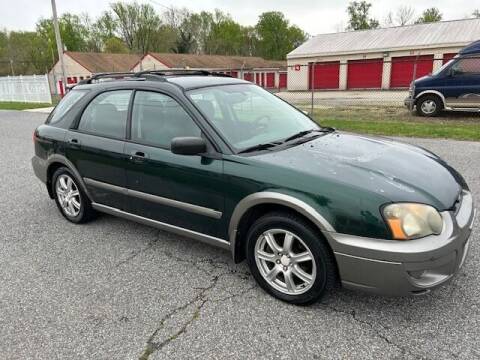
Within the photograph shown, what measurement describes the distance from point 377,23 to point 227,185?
69.4 m

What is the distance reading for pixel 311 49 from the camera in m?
34.9

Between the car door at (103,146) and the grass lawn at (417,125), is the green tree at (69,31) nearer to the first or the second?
the grass lawn at (417,125)

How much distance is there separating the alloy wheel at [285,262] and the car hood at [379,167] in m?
0.52

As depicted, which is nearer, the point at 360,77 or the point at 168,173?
the point at 168,173

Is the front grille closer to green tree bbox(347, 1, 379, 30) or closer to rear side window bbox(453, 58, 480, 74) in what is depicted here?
rear side window bbox(453, 58, 480, 74)

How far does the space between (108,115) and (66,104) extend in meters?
0.88

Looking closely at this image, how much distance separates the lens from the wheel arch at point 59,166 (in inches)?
172

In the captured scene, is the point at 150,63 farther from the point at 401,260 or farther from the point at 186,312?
the point at 401,260

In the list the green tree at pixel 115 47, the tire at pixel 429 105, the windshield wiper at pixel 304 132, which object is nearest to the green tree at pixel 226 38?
the green tree at pixel 115 47

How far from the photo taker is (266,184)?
113 inches

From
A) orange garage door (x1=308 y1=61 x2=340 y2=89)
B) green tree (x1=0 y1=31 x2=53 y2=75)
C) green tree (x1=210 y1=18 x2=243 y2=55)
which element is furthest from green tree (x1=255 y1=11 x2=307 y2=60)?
orange garage door (x1=308 y1=61 x2=340 y2=89)

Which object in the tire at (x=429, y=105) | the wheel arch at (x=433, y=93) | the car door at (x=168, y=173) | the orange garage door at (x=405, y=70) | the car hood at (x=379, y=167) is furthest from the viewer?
the orange garage door at (x=405, y=70)

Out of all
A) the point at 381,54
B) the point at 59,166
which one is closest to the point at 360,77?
the point at 381,54

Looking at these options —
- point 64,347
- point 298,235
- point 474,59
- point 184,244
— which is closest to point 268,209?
point 298,235
